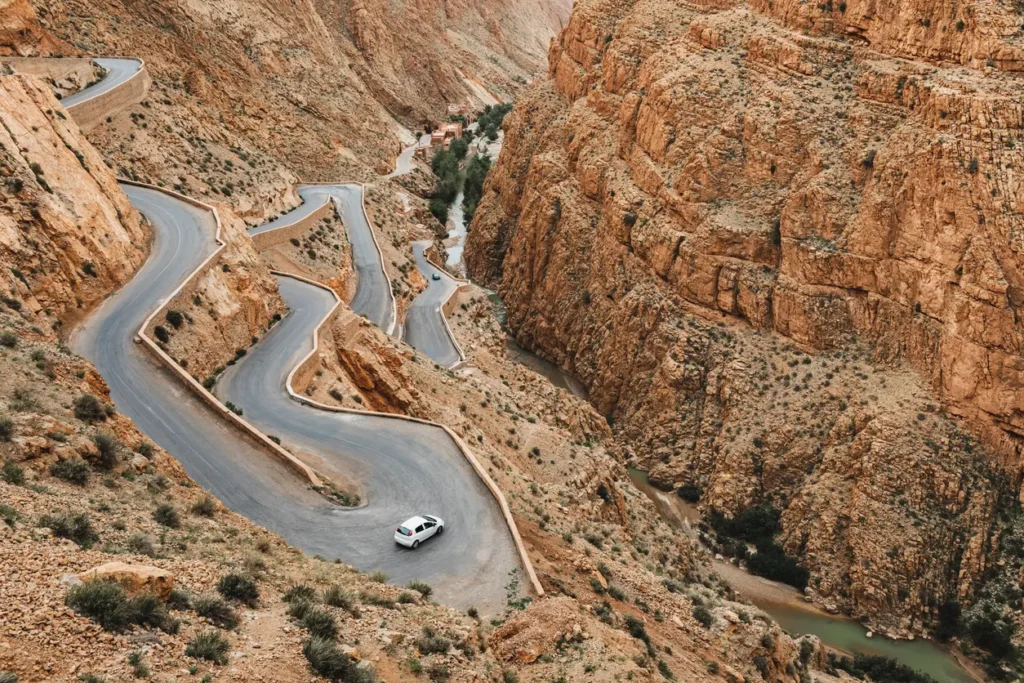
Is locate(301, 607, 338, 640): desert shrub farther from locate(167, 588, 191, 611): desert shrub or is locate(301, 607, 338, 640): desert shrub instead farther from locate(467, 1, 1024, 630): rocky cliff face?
locate(467, 1, 1024, 630): rocky cliff face

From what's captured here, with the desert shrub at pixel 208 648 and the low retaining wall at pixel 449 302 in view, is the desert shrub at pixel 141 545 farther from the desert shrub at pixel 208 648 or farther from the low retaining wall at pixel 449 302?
the low retaining wall at pixel 449 302

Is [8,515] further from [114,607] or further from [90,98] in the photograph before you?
[90,98]

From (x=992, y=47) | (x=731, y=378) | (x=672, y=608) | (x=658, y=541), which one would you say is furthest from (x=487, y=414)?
(x=992, y=47)

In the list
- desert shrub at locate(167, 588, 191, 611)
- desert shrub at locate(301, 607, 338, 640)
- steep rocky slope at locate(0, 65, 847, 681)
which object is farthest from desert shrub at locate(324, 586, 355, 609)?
desert shrub at locate(167, 588, 191, 611)

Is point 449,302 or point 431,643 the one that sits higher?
point 431,643

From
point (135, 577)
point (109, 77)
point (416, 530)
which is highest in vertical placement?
point (109, 77)

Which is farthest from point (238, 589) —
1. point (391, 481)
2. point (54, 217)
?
point (54, 217)

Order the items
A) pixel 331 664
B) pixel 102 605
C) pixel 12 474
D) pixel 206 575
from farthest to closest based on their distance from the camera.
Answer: pixel 12 474, pixel 206 575, pixel 331 664, pixel 102 605

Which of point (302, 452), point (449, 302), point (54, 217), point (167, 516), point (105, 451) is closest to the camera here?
point (167, 516)
